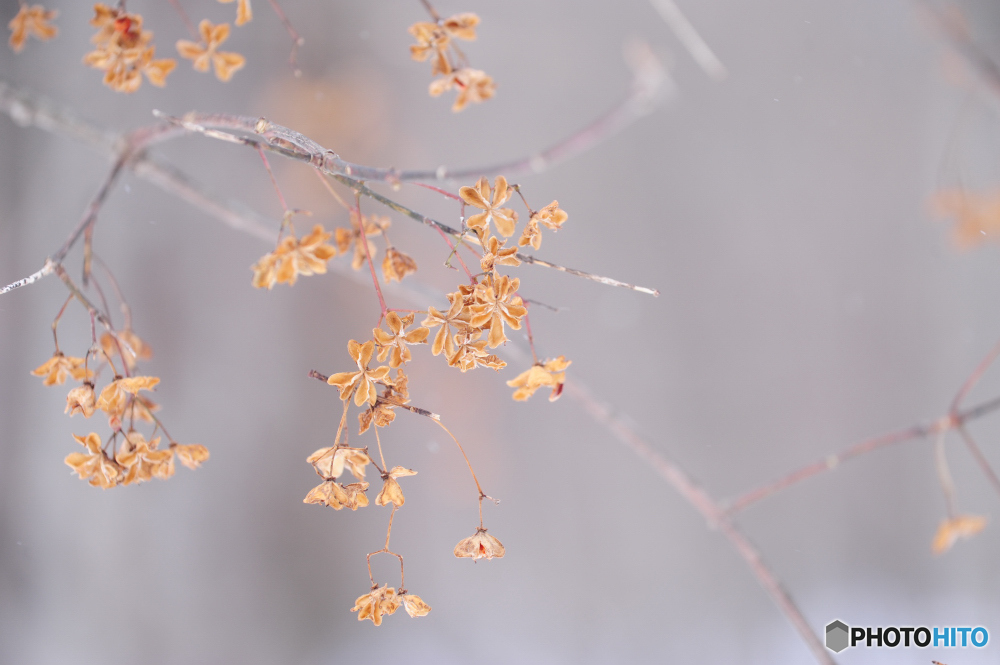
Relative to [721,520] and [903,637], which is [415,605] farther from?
[903,637]

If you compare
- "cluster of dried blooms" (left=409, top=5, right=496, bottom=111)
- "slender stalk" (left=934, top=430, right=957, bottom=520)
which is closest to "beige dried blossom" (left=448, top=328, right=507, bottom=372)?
"cluster of dried blooms" (left=409, top=5, right=496, bottom=111)

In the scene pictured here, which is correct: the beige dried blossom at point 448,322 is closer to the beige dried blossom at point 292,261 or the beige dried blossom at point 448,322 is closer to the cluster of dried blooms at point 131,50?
the beige dried blossom at point 292,261

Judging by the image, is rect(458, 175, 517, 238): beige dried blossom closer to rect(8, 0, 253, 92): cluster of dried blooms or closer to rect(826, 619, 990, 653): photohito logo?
rect(8, 0, 253, 92): cluster of dried blooms

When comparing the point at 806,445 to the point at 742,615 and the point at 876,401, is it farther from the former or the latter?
the point at 742,615

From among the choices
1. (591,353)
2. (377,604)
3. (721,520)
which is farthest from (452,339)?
(591,353)

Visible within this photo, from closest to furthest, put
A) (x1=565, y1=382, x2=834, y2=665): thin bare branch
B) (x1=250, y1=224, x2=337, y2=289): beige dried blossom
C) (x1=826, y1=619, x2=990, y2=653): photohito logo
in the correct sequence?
(x1=250, y1=224, x2=337, y2=289): beige dried blossom, (x1=565, y1=382, x2=834, y2=665): thin bare branch, (x1=826, y1=619, x2=990, y2=653): photohito logo

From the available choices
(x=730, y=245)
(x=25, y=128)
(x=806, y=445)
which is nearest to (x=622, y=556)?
(x=806, y=445)
